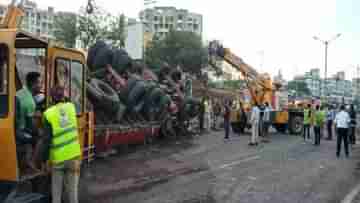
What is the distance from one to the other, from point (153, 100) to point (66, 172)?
9.02 metres

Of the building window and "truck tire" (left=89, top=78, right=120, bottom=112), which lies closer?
the building window

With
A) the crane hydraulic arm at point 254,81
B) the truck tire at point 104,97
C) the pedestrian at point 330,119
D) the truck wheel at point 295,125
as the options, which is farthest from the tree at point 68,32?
the truck tire at point 104,97

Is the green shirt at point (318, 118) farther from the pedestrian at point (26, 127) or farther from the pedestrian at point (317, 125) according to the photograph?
the pedestrian at point (26, 127)

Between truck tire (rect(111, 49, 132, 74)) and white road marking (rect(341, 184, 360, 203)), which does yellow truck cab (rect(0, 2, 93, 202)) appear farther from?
truck tire (rect(111, 49, 132, 74))

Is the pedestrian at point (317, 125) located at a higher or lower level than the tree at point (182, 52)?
lower

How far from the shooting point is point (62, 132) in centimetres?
499

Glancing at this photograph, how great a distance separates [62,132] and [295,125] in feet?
62.0

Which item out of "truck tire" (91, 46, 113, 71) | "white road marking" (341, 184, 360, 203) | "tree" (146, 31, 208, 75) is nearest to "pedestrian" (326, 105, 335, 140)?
"truck tire" (91, 46, 113, 71)

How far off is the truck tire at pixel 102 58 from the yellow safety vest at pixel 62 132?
848 centimetres

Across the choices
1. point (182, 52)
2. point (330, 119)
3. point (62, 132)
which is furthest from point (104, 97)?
point (182, 52)

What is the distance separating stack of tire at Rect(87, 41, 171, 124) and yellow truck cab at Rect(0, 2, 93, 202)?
11.6ft

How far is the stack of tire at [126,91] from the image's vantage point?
11.9 metres

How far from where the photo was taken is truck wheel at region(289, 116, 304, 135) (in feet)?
73.3

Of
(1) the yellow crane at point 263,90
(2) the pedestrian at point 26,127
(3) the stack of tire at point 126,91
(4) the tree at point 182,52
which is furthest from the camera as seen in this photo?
(4) the tree at point 182,52
